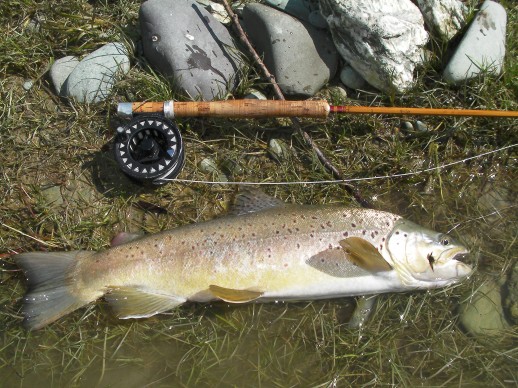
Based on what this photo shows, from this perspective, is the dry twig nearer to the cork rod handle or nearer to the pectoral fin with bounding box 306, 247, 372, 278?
the cork rod handle

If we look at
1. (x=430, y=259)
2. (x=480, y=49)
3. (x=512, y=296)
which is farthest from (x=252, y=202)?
(x=480, y=49)

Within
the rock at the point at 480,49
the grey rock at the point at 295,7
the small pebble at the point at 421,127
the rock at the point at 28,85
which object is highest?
the rock at the point at 480,49

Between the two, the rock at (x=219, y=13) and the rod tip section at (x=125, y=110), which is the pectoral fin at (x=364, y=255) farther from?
the rock at (x=219, y=13)

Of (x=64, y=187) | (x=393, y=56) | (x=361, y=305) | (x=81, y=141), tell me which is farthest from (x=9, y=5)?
(x=361, y=305)

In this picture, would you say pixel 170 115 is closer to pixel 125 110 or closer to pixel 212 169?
pixel 125 110

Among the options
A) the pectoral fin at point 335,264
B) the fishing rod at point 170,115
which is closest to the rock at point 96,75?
the fishing rod at point 170,115

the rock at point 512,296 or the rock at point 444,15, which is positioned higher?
the rock at point 444,15

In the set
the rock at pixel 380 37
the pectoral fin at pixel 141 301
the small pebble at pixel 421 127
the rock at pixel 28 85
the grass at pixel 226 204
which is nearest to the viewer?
the pectoral fin at pixel 141 301

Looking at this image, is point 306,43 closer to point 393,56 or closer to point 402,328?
point 393,56
